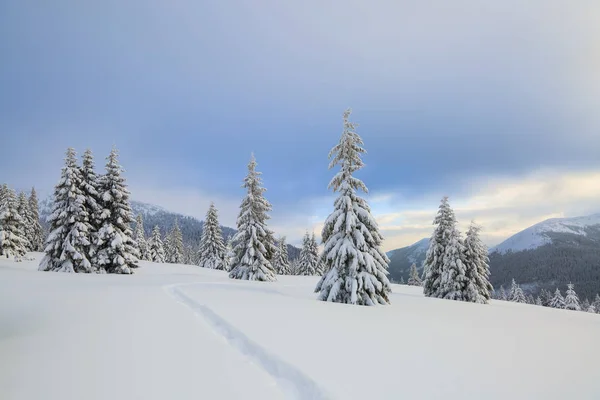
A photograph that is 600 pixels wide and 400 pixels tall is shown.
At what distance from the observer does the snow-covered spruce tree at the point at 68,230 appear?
25078 mm

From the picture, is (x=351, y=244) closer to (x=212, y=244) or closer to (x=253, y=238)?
(x=253, y=238)

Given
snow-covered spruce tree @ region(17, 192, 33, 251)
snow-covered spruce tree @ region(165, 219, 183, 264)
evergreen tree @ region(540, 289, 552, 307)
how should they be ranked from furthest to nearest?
evergreen tree @ region(540, 289, 552, 307), snow-covered spruce tree @ region(165, 219, 183, 264), snow-covered spruce tree @ region(17, 192, 33, 251)

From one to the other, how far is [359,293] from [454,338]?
24.9 feet

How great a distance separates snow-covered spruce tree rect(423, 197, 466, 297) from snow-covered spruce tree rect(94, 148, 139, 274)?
28.6m

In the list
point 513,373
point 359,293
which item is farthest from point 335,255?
point 513,373

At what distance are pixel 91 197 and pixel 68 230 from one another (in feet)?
10.9

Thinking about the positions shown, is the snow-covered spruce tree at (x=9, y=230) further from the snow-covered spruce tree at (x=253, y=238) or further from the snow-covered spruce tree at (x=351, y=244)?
the snow-covered spruce tree at (x=351, y=244)

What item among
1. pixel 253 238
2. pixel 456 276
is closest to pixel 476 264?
pixel 456 276

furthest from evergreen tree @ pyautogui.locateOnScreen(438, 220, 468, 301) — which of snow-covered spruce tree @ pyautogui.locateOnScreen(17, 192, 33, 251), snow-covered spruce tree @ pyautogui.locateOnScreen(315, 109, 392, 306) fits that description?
snow-covered spruce tree @ pyautogui.locateOnScreen(17, 192, 33, 251)

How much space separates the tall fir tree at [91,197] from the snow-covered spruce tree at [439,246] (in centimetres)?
3158

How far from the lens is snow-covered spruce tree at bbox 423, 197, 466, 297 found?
30.0 metres

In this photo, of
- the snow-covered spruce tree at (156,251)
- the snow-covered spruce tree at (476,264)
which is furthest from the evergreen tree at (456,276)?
the snow-covered spruce tree at (156,251)

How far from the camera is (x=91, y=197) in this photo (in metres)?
27.1

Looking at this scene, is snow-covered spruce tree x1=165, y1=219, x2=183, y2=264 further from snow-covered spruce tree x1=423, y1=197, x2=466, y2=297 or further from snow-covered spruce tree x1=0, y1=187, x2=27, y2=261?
snow-covered spruce tree x1=423, y1=197, x2=466, y2=297
